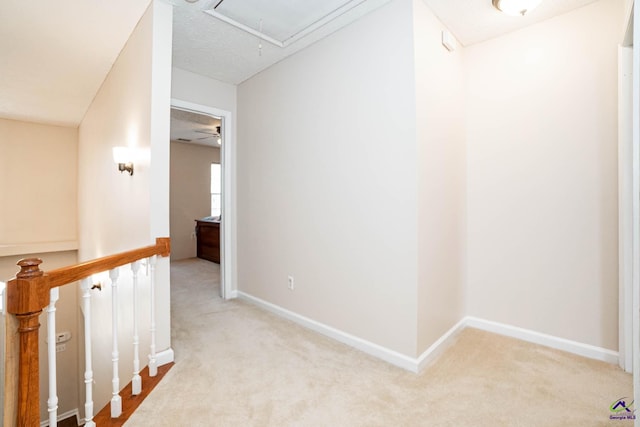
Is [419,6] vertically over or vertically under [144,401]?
over

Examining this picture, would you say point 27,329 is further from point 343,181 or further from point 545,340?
point 545,340

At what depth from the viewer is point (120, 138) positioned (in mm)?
2787

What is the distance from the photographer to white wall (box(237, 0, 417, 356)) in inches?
84.5

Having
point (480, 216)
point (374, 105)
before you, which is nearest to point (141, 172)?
point (374, 105)

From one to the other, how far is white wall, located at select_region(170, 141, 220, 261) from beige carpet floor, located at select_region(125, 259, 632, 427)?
14.7 ft

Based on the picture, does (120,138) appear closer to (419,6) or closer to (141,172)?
(141,172)

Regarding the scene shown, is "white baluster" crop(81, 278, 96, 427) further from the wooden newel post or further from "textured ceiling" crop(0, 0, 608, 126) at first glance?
"textured ceiling" crop(0, 0, 608, 126)

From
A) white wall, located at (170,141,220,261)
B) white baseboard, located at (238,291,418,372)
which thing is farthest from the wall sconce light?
white wall, located at (170,141,220,261)

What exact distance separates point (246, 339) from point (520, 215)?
8.07ft

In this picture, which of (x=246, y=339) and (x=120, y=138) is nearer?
(x=246, y=339)

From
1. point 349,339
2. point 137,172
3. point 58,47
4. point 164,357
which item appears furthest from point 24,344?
point 58,47

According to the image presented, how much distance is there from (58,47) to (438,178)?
11.5 ft

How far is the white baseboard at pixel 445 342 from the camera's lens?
84.4 inches

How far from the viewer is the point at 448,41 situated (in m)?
2.42
